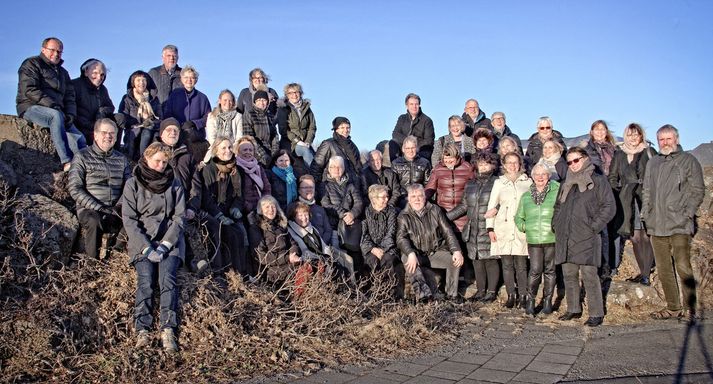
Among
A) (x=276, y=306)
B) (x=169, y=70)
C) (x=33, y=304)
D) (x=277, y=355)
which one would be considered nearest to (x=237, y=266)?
(x=276, y=306)

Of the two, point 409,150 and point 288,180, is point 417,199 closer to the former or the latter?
point 409,150

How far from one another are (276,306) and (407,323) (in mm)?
1465

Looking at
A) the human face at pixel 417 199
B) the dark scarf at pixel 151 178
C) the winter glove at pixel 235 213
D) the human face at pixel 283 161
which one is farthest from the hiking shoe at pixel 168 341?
the human face at pixel 417 199

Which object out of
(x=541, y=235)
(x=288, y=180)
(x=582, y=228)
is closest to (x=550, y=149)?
(x=541, y=235)

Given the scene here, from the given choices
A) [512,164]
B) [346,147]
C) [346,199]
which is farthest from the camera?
[346,147]

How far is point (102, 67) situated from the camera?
29.0 feet

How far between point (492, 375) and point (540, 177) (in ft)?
10.7

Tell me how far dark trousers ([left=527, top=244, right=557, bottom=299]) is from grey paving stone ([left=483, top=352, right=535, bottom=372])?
1959 mm

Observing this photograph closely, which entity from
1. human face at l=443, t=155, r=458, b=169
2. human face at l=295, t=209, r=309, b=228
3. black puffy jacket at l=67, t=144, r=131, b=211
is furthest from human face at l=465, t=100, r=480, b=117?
black puffy jacket at l=67, t=144, r=131, b=211

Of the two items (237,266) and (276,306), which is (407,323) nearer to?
(276,306)

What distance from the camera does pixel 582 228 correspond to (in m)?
7.16

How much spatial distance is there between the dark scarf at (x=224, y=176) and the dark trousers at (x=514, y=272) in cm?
368

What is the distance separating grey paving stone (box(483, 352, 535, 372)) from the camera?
5.42m

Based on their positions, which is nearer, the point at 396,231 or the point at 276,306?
the point at 276,306
